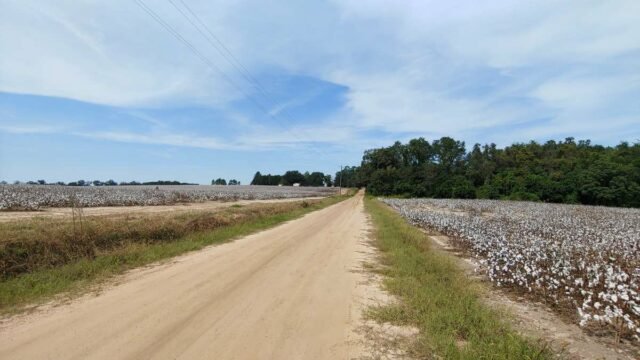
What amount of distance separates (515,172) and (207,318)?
103602 mm

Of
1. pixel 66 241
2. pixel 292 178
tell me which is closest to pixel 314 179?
pixel 292 178

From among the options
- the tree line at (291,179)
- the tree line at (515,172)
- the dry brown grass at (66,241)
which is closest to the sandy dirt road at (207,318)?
the dry brown grass at (66,241)

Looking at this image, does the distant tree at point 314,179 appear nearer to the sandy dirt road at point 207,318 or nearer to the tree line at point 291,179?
the tree line at point 291,179

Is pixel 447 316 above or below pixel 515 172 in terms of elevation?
below

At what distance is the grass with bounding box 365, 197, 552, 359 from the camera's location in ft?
18.5

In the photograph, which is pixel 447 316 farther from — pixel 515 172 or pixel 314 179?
pixel 314 179

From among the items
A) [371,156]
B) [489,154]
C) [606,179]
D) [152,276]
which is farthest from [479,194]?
[152,276]

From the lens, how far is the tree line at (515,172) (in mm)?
76438

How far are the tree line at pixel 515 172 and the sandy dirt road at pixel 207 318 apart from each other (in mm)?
81756

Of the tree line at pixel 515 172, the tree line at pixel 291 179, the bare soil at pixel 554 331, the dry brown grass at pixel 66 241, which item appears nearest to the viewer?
the bare soil at pixel 554 331

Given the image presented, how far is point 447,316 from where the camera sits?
7.07m

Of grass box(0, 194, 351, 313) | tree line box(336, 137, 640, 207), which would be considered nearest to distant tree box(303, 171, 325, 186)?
tree line box(336, 137, 640, 207)

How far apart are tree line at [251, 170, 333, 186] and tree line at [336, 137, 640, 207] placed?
1391 inches

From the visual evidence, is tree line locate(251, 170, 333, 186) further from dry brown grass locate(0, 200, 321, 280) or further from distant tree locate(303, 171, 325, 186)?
dry brown grass locate(0, 200, 321, 280)
